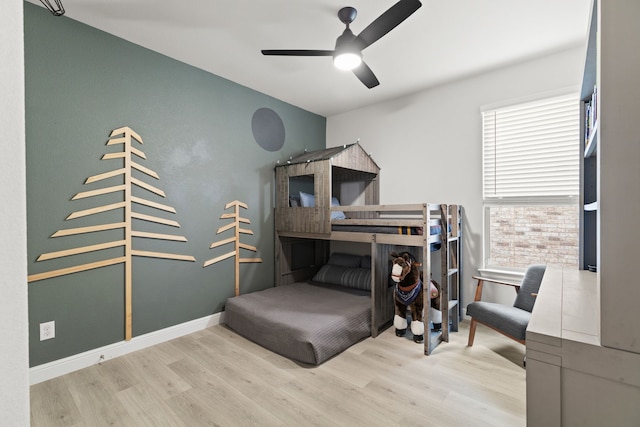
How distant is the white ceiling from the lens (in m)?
2.07

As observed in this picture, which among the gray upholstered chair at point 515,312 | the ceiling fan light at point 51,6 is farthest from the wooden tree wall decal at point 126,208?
the gray upholstered chair at point 515,312

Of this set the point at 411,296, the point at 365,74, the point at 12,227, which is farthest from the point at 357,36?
the point at 411,296

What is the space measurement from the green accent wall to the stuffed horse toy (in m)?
1.68

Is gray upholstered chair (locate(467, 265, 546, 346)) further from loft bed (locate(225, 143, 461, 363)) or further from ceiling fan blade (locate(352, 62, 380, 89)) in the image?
ceiling fan blade (locate(352, 62, 380, 89))

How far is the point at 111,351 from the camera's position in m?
2.40

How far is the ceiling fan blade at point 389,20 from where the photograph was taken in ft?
5.42

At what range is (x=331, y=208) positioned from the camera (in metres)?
3.18

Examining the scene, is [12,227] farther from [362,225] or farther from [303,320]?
[362,225]

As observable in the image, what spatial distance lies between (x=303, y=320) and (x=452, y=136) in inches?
100

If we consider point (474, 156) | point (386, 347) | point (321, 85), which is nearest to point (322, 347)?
point (386, 347)

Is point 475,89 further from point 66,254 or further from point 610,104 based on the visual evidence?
point 66,254

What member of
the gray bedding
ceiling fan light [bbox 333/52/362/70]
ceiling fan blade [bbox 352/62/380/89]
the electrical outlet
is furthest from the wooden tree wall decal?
ceiling fan blade [bbox 352/62/380/89]

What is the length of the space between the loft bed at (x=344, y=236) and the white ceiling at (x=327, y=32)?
1.04 meters

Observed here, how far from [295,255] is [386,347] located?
1776 millimetres
